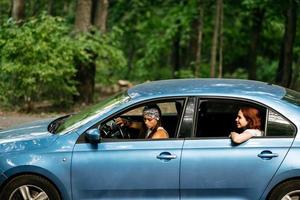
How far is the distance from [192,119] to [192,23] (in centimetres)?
1890

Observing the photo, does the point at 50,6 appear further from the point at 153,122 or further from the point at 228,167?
the point at 228,167

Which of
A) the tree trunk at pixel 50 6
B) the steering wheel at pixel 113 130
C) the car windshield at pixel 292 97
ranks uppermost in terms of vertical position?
the tree trunk at pixel 50 6

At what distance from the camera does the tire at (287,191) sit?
5.86 metres

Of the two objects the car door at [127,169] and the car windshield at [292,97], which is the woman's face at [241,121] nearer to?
the car windshield at [292,97]

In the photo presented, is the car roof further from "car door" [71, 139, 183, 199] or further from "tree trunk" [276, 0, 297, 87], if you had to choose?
"tree trunk" [276, 0, 297, 87]

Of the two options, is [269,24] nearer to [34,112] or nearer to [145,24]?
[145,24]

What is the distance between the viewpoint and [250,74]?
24203 millimetres

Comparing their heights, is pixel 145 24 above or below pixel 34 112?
above

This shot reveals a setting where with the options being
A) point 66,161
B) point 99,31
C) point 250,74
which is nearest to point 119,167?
point 66,161

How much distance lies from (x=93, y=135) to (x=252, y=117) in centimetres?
160

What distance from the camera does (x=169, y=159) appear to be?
19.3ft

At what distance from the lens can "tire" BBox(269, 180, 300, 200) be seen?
5.86 metres

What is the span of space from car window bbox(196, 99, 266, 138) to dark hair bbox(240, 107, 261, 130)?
0.13ft

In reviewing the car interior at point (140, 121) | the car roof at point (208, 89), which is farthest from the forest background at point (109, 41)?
the car roof at point (208, 89)
